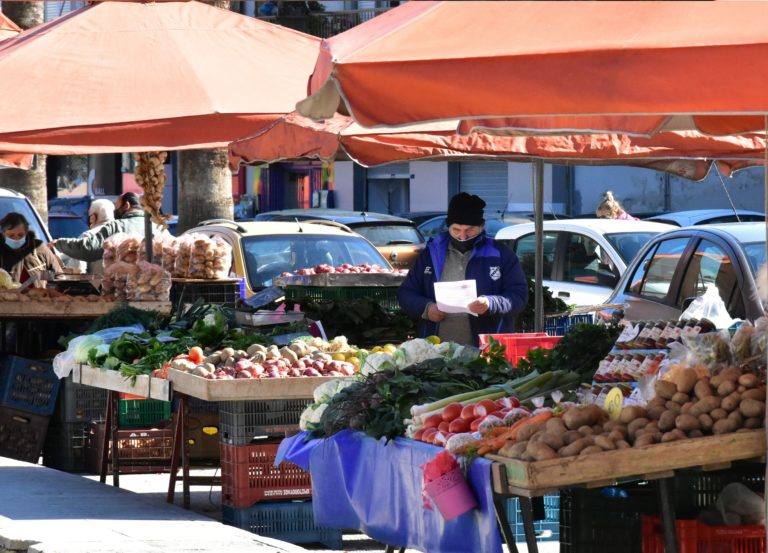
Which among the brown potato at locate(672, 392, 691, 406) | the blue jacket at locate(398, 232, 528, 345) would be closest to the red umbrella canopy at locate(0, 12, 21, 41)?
the blue jacket at locate(398, 232, 528, 345)

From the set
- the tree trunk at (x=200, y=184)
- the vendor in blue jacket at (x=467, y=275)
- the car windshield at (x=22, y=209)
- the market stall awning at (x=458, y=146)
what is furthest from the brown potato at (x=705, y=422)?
the tree trunk at (x=200, y=184)

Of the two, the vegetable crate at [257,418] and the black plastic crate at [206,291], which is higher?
the black plastic crate at [206,291]

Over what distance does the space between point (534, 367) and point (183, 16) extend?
4.48 meters

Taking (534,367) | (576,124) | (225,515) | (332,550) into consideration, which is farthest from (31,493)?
(576,124)

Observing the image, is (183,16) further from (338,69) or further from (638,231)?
(638,231)

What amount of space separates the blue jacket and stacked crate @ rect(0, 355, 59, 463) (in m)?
2.95

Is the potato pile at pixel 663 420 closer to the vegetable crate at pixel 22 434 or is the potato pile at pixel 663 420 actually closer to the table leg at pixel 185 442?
the table leg at pixel 185 442

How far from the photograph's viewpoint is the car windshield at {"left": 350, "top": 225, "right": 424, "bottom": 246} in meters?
19.5

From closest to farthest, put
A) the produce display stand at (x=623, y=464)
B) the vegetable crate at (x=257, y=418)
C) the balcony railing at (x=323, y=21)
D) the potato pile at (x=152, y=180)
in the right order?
the produce display stand at (x=623, y=464) < the vegetable crate at (x=257, y=418) < the potato pile at (x=152, y=180) < the balcony railing at (x=323, y=21)

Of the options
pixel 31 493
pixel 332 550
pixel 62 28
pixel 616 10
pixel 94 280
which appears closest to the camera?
pixel 616 10

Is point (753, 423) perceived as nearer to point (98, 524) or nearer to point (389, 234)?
point (98, 524)

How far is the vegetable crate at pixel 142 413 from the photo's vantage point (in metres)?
9.62

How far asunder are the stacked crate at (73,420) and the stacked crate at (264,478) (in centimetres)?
251

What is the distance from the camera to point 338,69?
4.90 meters
